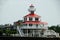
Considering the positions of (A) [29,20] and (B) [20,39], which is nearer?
(B) [20,39]

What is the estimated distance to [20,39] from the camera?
15953 millimetres

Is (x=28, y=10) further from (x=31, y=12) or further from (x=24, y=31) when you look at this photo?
(x=24, y=31)

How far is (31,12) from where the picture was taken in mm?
35938

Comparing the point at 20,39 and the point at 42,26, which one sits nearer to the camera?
the point at 20,39

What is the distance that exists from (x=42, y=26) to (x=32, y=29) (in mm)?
1221

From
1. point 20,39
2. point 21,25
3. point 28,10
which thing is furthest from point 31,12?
point 20,39

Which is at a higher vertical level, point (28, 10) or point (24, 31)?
point (28, 10)

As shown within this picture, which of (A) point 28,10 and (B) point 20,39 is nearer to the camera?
(B) point 20,39

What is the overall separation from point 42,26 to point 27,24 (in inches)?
70.3

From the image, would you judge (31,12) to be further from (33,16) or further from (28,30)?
(28,30)

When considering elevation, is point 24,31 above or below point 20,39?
below

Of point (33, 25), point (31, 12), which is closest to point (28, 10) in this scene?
point (31, 12)

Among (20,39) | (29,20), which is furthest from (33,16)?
(20,39)

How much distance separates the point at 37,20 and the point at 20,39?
19564 millimetres
